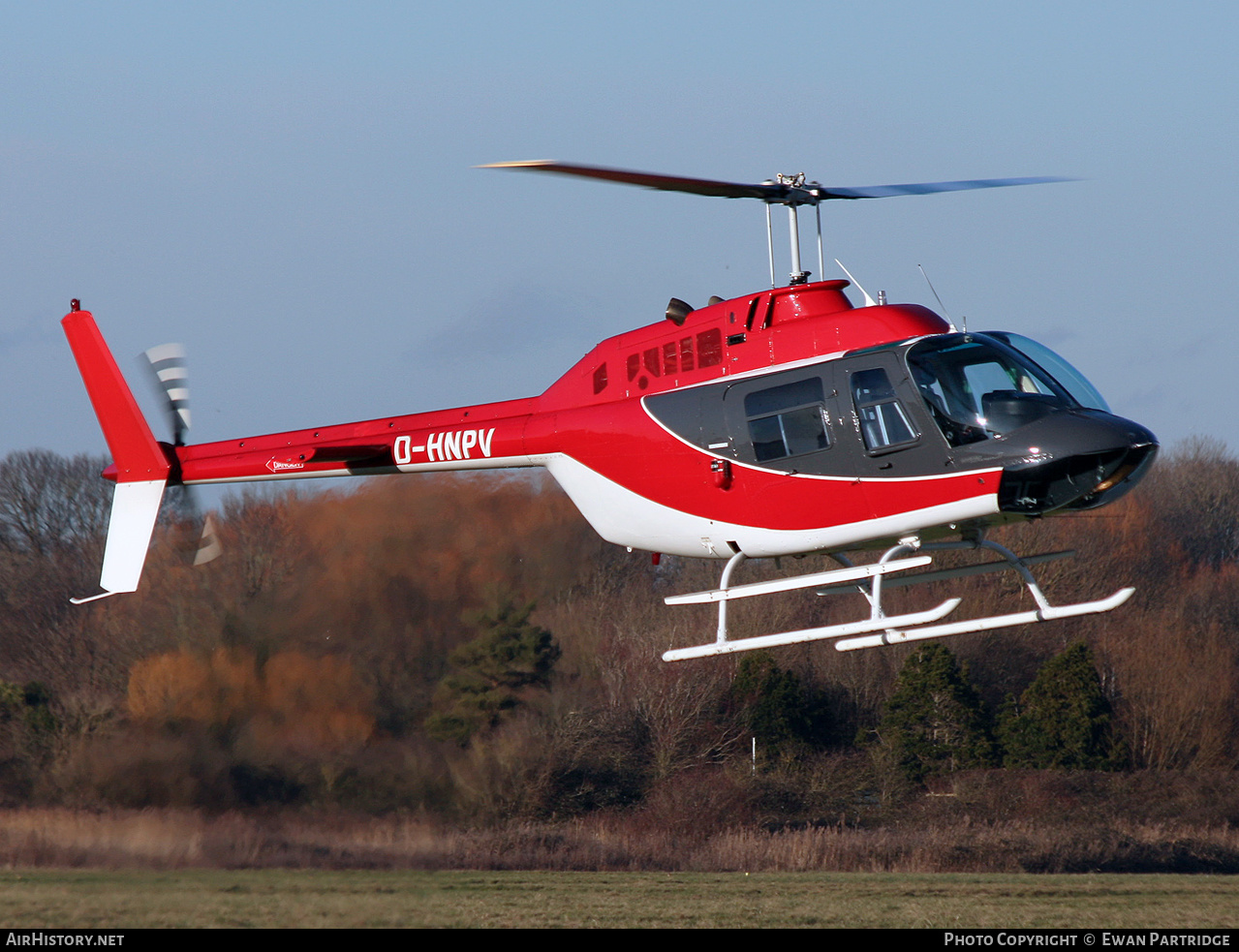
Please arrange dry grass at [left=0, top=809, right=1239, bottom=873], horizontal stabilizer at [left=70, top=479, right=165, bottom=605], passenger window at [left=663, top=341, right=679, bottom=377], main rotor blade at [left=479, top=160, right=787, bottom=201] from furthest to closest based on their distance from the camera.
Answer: dry grass at [left=0, top=809, right=1239, bottom=873] → horizontal stabilizer at [left=70, top=479, right=165, bottom=605] → passenger window at [left=663, top=341, right=679, bottom=377] → main rotor blade at [left=479, top=160, right=787, bottom=201]

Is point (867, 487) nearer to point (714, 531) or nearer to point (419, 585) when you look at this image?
point (714, 531)

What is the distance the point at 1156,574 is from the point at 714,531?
2572 centimetres

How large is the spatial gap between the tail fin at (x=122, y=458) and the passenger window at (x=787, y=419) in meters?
7.49

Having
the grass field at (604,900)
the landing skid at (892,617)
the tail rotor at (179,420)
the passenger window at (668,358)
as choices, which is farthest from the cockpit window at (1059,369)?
the tail rotor at (179,420)

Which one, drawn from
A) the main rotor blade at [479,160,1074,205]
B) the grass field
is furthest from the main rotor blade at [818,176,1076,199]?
the grass field

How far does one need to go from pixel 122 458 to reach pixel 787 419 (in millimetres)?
8531

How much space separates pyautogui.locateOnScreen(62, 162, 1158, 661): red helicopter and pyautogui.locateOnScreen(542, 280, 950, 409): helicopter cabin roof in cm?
2

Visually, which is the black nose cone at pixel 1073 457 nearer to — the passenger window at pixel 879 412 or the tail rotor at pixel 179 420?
the passenger window at pixel 879 412

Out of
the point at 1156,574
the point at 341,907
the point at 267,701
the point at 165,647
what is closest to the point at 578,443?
the point at 341,907

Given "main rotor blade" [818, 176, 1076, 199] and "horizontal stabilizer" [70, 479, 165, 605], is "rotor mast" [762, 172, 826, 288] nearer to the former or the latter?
"main rotor blade" [818, 176, 1076, 199]

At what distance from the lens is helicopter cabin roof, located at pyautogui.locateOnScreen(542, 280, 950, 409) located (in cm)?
1231

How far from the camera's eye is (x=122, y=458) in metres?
16.7

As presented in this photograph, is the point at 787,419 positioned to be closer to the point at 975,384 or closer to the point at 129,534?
the point at 975,384

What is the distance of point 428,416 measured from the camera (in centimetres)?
1527
